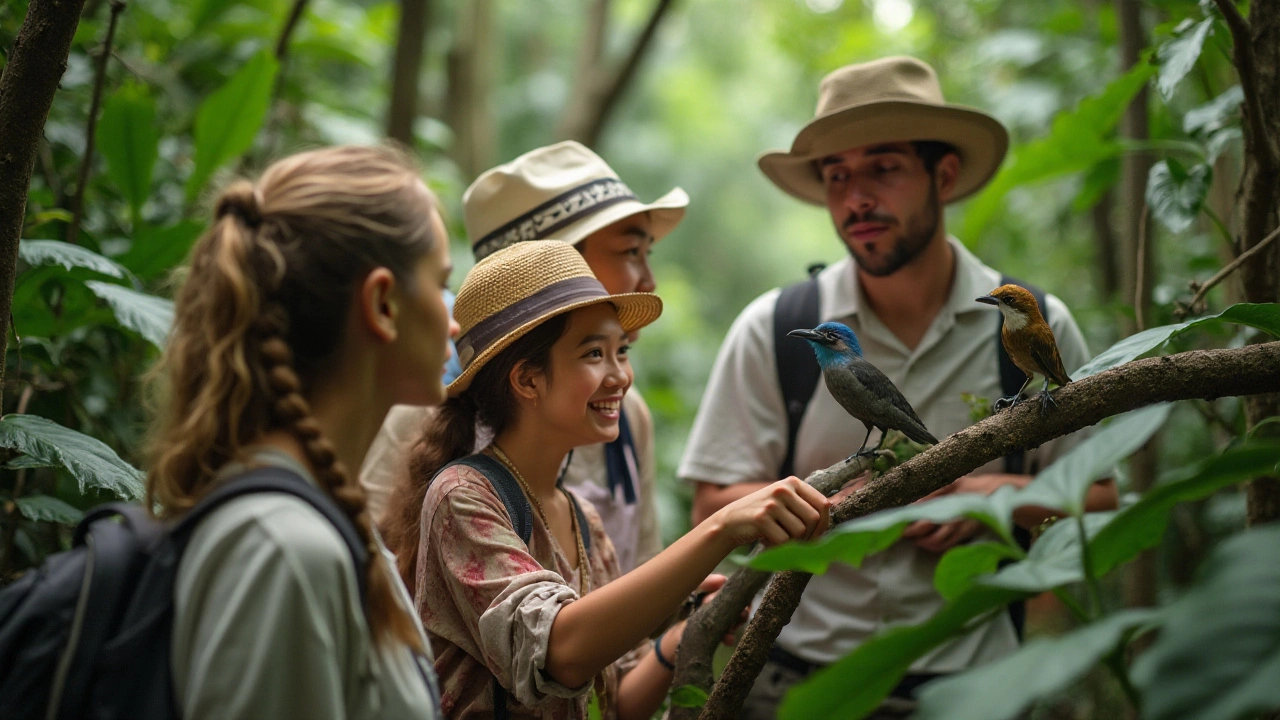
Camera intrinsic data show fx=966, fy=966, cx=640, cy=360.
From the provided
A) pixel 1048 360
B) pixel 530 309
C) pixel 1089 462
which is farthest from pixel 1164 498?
pixel 530 309

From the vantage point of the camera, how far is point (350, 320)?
1.37 m

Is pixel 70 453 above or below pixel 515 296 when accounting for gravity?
below

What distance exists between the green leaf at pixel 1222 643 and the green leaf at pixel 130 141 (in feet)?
10.6

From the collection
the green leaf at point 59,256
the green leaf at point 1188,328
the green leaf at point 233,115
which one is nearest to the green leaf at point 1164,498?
the green leaf at point 1188,328

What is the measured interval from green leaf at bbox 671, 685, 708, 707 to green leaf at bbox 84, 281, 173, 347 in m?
1.44

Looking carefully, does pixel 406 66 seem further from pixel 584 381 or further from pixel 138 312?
pixel 584 381

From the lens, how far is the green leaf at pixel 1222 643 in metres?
0.88

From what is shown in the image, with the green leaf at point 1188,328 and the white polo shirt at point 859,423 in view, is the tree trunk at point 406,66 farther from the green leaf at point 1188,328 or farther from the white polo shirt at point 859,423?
the green leaf at point 1188,328

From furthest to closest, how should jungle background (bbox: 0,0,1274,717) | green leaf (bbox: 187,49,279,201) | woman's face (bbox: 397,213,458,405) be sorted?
green leaf (bbox: 187,49,279,201) < jungle background (bbox: 0,0,1274,717) < woman's face (bbox: 397,213,458,405)

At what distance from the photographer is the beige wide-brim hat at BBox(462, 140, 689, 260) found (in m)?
2.65

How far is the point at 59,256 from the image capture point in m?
2.19

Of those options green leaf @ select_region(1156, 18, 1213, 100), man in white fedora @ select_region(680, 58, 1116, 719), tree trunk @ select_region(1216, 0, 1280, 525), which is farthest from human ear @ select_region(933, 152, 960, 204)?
tree trunk @ select_region(1216, 0, 1280, 525)

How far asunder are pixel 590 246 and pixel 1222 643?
2.00 metres

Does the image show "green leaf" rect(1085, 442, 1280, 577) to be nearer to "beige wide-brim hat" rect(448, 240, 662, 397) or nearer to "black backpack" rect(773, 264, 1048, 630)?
Answer: "beige wide-brim hat" rect(448, 240, 662, 397)
